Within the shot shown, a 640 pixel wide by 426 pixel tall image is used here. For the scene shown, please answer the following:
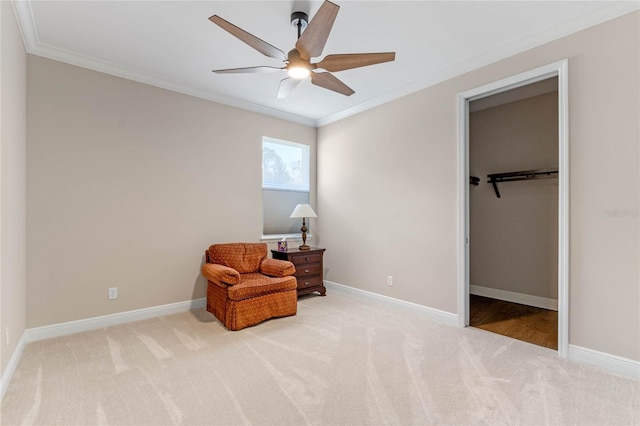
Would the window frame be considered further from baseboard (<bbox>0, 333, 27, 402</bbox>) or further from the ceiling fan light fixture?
baseboard (<bbox>0, 333, 27, 402</bbox>)

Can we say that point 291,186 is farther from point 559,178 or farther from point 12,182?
point 559,178

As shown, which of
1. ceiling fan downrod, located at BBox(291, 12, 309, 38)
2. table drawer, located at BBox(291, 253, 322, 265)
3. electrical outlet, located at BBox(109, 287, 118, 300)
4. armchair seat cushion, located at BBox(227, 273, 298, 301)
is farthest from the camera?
table drawer, located at BBox(291, 253, 322, 265)

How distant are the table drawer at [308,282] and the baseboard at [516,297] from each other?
2389 millimetres

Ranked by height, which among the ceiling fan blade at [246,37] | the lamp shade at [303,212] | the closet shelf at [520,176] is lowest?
the lamp shade at [303,212]

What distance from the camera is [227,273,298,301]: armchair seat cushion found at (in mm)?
3182

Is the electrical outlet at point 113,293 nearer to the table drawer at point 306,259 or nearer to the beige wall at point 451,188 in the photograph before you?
the table drawer at point 306,259

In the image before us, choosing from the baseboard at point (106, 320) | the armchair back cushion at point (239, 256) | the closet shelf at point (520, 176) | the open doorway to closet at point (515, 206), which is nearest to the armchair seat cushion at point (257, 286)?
the armchair back cushion at point (239, 256)

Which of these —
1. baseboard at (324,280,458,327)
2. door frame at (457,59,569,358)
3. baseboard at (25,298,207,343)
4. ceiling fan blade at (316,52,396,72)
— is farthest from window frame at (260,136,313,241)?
door frame at (457,59,569,358)

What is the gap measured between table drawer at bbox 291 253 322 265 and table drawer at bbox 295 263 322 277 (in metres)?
0.06

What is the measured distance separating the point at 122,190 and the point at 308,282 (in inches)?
100

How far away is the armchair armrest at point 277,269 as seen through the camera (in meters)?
3.73

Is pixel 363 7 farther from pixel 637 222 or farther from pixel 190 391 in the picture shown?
pixel 190 391

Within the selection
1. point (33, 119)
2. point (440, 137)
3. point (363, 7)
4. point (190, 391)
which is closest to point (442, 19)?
point (363, 7)

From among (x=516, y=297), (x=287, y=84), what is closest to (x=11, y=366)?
(x=287, y=84)
